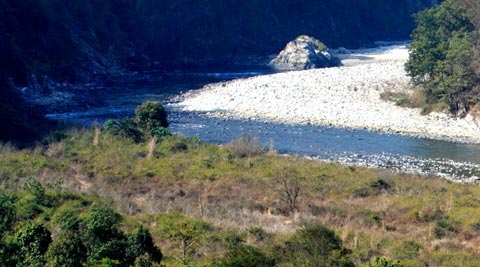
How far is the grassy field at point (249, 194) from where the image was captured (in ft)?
64.7

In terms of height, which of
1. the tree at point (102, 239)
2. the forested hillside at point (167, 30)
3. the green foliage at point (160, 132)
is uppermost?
the forested hillside at point (167, 30)

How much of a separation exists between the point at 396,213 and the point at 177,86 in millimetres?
42345

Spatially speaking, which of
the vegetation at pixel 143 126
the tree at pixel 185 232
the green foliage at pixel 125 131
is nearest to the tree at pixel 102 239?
the tree at pixel 185 232

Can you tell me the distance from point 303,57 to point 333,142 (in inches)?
1626

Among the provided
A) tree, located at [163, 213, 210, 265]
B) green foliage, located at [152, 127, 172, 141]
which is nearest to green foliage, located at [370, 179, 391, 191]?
tree, located at [163, 213, 210, 265]

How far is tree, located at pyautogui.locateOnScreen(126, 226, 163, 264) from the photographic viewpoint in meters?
14.9

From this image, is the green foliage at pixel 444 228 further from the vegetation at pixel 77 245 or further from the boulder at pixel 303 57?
the boulder at pixel 303 57

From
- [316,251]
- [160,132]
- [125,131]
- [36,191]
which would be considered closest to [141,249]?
[316,251]

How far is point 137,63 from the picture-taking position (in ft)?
265

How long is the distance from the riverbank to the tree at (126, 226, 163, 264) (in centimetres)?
2965

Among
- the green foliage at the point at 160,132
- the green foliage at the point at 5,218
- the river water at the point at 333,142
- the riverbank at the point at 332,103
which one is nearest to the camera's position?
the green foliage at the point at 5,218

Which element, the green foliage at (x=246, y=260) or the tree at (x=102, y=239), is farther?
the tree at (x=102, y=239)

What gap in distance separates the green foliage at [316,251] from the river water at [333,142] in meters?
18.5

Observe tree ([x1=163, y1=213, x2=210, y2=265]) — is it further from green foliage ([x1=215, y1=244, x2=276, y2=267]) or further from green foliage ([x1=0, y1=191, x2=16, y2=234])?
green foliage ([x1=0, y1=191, x2=16, y2=234])
